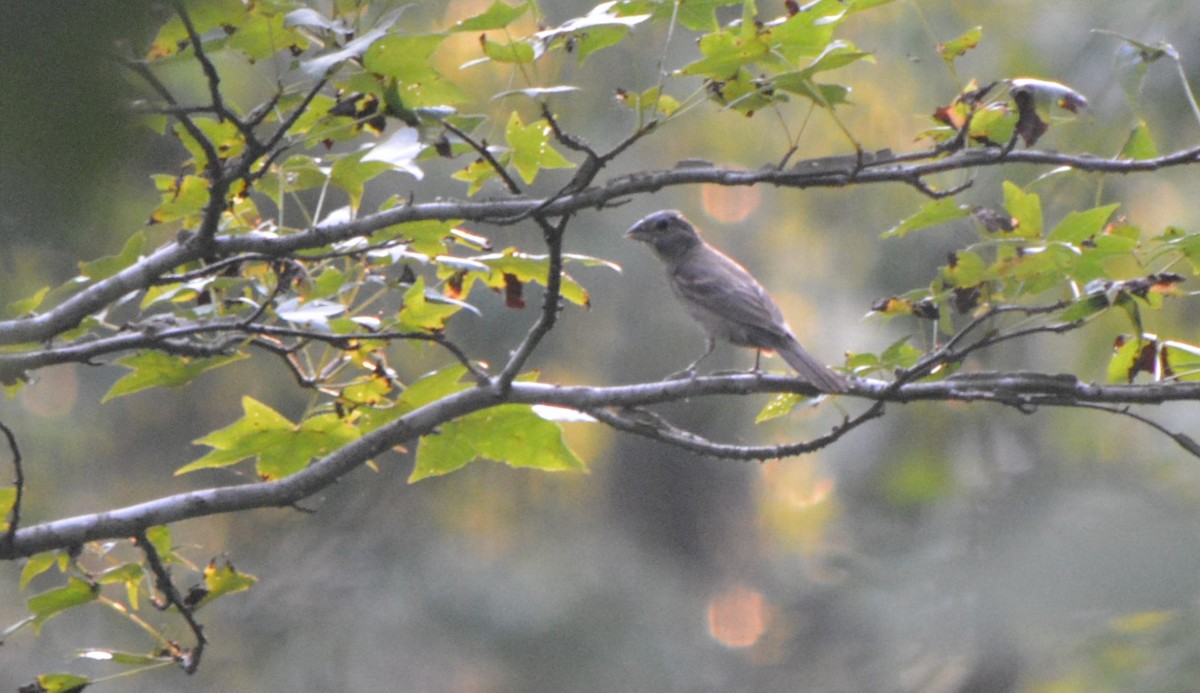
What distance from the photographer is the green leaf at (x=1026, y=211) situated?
2.17 meters

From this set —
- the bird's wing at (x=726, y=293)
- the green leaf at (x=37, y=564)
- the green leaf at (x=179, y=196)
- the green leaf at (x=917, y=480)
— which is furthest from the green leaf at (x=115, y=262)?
the green leaf at (x=917, y=480)

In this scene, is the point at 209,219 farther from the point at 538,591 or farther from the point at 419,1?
the point at 538,591

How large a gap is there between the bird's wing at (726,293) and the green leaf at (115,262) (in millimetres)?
2524

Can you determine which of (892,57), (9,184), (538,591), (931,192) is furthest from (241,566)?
(9,184)

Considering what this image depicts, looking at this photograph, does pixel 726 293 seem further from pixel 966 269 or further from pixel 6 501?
pixel 6 501

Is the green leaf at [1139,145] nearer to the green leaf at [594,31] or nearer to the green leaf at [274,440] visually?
the green leaf at [594,31]

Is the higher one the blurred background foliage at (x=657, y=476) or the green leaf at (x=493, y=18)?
the green leaf at (x=493, y=18)

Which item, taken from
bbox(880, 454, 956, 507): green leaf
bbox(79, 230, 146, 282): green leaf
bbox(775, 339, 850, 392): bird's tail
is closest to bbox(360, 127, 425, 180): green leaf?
bbox(79, 230, 146, 282): green leaf

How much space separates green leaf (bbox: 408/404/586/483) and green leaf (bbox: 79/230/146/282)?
743 millimetres

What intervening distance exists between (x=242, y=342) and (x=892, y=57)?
627 centimetres

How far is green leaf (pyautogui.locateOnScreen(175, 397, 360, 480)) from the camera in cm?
256

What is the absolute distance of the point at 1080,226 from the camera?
2152 millimetres

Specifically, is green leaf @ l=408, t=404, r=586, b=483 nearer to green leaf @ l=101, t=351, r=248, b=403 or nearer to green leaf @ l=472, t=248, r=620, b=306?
green leaf @ l=472, t=248, r=620, b=306

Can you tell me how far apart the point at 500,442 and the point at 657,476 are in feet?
17.8
